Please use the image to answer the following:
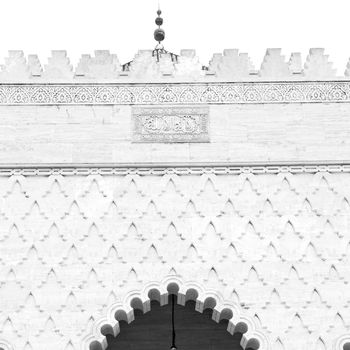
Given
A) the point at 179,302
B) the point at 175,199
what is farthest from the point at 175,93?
the point at 179,302

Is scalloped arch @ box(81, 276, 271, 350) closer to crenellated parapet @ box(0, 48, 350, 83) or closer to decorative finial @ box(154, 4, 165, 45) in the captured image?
crenellated parapet @ box(0, 48, 350, 83)

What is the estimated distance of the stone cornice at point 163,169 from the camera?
19.2 feet

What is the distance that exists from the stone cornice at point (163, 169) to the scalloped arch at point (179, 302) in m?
0.66

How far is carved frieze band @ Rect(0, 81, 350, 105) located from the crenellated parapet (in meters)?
0.04

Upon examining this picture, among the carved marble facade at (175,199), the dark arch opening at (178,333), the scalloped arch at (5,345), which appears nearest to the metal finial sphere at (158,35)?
the carved marble facade at (175,199)

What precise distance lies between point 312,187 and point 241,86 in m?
0.76

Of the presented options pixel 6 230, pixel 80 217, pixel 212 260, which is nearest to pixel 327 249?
pixel 212 260

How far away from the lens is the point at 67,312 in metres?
5.49

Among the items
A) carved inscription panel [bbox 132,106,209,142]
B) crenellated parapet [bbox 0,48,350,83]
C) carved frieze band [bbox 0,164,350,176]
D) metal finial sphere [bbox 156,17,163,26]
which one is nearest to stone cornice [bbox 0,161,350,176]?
carved frieze band [bbox 0,164,350,176]

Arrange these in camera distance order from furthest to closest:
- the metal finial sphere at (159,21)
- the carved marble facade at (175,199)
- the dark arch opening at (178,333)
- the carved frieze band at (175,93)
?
the metal finial sphere at (159,21) < the dark arch opening at (178,333) < the carved frieze band at (175,93) < the carved marble facade at (175,199)

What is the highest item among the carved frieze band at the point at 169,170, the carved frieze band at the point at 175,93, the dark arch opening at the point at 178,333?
the carved frieze band at the point at 175,93

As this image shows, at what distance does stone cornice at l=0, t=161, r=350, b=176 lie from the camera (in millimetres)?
5848

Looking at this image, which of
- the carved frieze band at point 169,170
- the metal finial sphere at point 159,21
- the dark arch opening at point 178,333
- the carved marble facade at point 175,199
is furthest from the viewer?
the metal finial sphere at point 159,21

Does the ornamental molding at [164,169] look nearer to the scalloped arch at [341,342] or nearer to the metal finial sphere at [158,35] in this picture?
the scalloped arch at [341,342]
